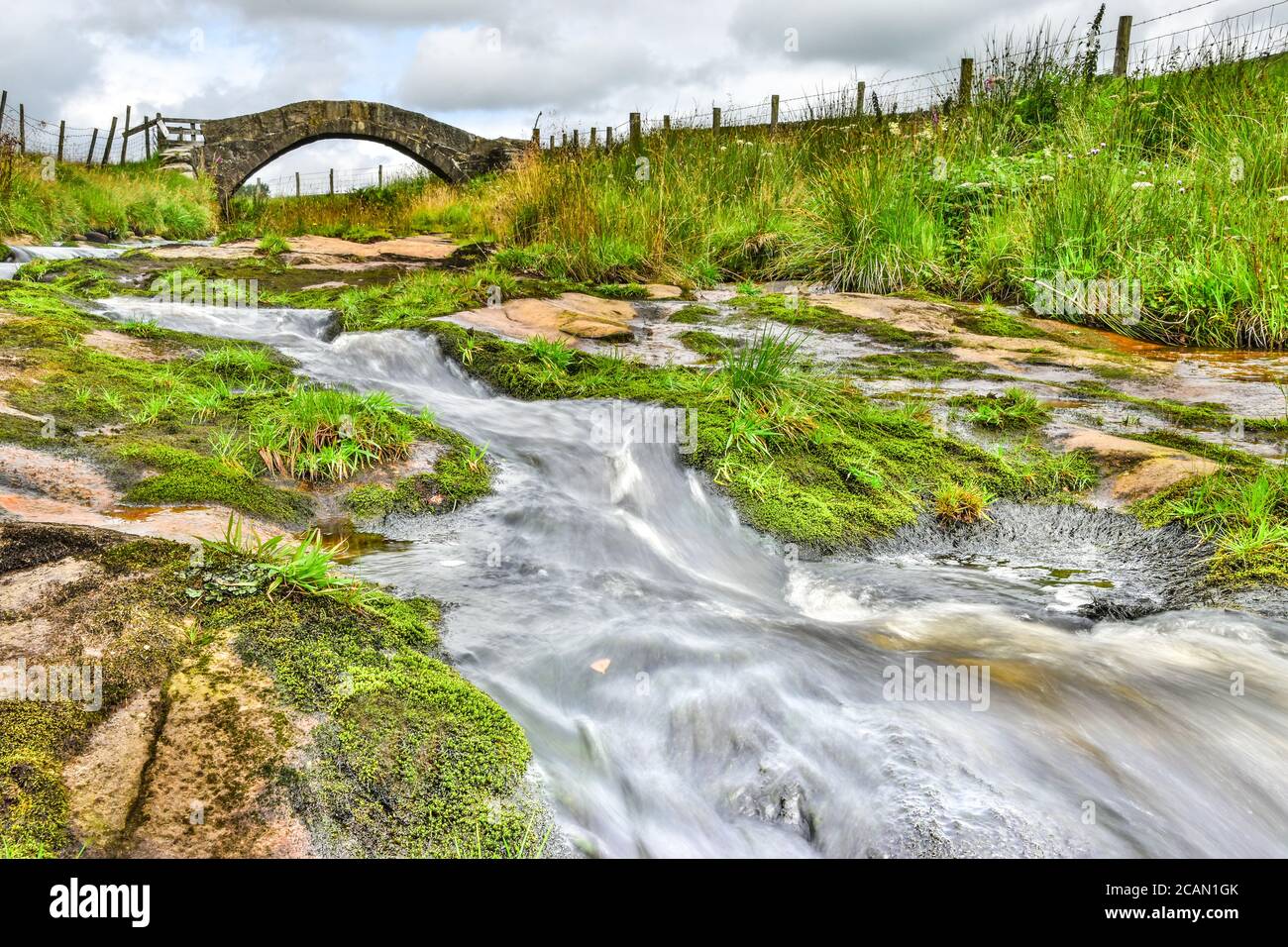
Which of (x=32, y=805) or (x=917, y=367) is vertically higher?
(x=917, y=367)

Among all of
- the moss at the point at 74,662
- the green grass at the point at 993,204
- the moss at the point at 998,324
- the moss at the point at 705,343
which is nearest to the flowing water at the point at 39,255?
the green grass at the point at 993,204

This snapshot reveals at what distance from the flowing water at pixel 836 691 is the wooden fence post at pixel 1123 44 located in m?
17.9

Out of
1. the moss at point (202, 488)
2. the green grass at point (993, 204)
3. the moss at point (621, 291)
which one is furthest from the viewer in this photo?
the moss at point (621, 291)

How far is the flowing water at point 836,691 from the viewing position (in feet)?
6.22

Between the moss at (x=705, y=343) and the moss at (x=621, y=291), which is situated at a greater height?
the moss at (x=621, y=291)

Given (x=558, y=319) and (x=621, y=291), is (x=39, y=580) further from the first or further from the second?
(x=621, y=291)

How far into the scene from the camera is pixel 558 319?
253 inches

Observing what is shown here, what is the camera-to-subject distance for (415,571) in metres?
2.74

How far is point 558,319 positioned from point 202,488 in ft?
12.7

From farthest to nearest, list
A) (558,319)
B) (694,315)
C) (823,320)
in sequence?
(694,315) < (823,320) < (558,319)

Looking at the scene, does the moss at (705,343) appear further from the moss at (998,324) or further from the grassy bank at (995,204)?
the grassy bank at (995,204)

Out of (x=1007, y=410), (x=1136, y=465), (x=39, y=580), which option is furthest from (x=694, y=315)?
(x=39, y=580)

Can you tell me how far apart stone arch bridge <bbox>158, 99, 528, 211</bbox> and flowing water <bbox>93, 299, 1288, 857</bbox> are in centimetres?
2390
